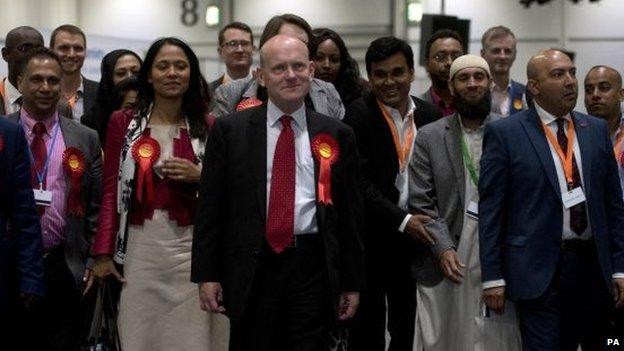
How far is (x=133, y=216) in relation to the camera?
15.9ft

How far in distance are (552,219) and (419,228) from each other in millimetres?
709

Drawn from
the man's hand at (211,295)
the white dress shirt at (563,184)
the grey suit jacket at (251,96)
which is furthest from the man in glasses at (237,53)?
the man's hand at (211,295)

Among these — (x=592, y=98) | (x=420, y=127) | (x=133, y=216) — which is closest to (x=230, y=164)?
(x=133, y=216)

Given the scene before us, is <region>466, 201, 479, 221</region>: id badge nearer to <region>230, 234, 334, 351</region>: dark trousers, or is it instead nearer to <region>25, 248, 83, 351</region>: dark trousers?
<region>230, 234, 334, 351</region>: dark trousers

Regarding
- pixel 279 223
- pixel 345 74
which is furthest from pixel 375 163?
pixel 279 223

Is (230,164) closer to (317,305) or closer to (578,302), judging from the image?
(317,305)

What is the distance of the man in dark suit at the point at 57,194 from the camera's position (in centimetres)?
508

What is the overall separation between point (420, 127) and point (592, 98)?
54.7 inches

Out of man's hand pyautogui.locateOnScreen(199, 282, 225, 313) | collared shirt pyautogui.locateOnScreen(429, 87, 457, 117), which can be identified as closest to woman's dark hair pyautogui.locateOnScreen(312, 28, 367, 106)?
collared shirt pyautogui.locateOnScreen(429, 87, 457, 117)

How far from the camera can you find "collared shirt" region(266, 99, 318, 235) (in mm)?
4234

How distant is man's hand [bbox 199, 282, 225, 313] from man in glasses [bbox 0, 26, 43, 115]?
2.35 meters

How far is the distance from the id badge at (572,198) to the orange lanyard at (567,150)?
6cm

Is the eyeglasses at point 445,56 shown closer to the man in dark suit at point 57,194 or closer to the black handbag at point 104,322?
the man in dark suit at point 57,194

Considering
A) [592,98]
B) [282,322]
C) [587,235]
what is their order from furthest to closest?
[592,98] < [587,235] < [282,322]
